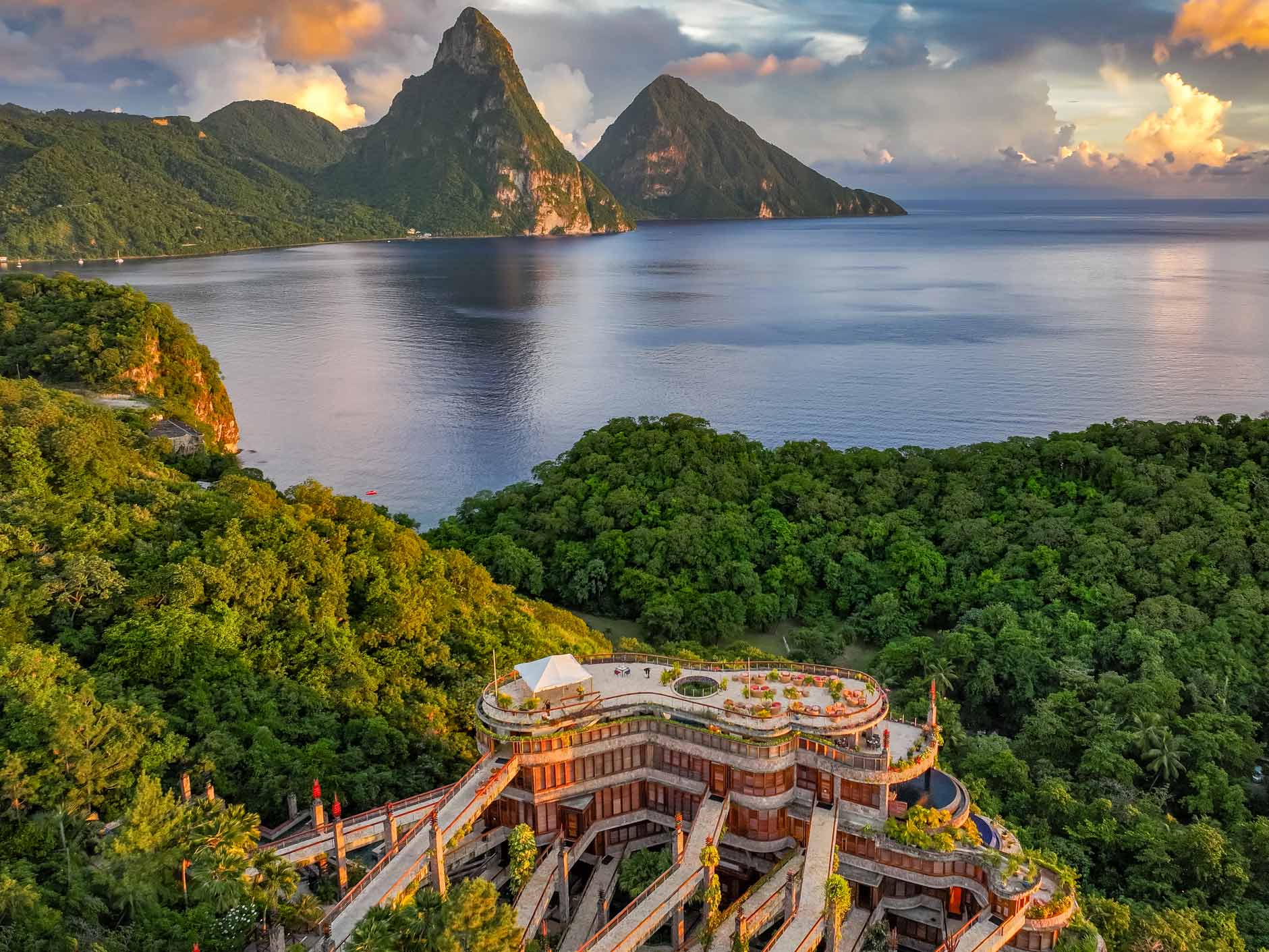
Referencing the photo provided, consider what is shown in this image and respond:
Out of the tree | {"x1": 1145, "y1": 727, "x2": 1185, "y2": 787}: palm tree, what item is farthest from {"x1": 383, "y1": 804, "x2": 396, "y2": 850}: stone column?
{"x1": 1145, "y1": 727, "x2": 1185, "y2": 787}: palm tree

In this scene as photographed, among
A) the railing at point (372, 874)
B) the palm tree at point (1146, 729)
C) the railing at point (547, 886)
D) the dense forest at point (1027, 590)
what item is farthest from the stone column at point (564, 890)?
the palm tree at point (1146, 729)

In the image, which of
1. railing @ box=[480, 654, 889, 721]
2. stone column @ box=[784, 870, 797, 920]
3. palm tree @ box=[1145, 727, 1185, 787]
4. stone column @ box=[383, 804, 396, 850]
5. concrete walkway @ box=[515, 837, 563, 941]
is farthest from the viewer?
palm tree @ box=[1145, 727, 1185, 787]

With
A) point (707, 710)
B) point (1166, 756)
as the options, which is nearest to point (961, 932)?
point (707, 710)

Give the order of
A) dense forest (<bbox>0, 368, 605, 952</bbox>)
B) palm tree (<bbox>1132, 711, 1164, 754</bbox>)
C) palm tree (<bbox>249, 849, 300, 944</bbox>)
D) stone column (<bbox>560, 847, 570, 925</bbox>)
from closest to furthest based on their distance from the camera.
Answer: palm tree (<bbox>249, 849, 300, 944</bbox>), dense forest (<bbox>0, 368, 605, 952</bbox>), stone column (<bbox>560, 847, 570, 925</bbox>), palm tree (<bbox>1132, 711, 1164, 754</bbox>)

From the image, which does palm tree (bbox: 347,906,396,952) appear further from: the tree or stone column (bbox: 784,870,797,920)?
stone column (bbox: 784,870,797,920)

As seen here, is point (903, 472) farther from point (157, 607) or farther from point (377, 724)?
point (157, 607)

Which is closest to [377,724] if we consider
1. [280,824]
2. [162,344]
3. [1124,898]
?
[280,824]
